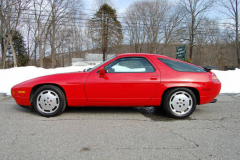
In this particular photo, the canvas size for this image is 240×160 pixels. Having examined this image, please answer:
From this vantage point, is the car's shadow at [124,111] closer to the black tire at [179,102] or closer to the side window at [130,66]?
the black tire at [179,102]

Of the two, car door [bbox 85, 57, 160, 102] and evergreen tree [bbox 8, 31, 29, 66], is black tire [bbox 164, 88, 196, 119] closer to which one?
car door [bbox 85, 57, 160, 102]

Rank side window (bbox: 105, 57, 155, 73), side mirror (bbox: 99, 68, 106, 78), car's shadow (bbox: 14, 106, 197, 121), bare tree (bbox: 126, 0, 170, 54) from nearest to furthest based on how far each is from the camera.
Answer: side mirror (bbox: 99, 68, 106, 78) < side window (bbox: 105, 57, 155, 73) < car's shadow (bbox: 14, 106, 197, 121) < bare tree (bbox: 126, 0, 170, 54)

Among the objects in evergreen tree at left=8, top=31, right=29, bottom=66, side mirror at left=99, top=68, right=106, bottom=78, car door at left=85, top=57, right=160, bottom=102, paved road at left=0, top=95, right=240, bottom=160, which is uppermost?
evergreen tree at left=8, top=31, right=29, bottom=66

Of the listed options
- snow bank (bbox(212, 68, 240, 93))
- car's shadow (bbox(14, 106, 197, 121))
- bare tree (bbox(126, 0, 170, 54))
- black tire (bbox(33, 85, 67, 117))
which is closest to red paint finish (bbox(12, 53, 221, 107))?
black tire (bbox(33, 85, 67, 117))

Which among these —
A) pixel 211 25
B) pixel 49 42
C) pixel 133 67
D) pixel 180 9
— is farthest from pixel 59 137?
pixel 49 42

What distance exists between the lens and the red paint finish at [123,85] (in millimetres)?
3320

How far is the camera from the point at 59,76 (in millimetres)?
3424

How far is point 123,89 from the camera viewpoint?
332cm

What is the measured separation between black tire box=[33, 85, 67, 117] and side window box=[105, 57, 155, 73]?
114 cm

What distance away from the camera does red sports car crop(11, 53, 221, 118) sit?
3.32m

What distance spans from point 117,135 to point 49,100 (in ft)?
5.55

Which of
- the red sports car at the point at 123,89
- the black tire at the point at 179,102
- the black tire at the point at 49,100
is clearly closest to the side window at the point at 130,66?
the red sports car at the point at 123,89

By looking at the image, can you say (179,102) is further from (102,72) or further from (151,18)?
(151,18)

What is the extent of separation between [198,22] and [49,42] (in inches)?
1277
